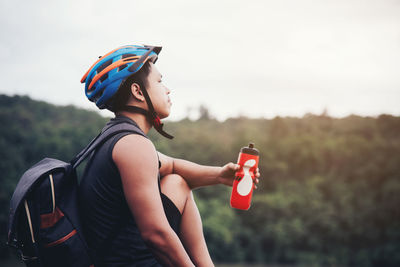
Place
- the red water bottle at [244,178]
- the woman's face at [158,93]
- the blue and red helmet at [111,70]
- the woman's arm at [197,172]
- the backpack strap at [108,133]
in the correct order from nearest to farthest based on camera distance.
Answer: the backpack strap at [108,133]
the blue and red helmet at [111,70]
the woman's face at [158,93]
the red water bottle at [244,178]
the woman's arm at [197,172]

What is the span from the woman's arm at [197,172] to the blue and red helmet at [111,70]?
743mm

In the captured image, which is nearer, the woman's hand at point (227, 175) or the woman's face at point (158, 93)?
the woman's face at point (158, 93)

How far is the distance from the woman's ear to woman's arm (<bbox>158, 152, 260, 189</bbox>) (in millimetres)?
669

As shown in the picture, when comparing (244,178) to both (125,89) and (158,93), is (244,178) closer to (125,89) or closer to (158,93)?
(158,93)

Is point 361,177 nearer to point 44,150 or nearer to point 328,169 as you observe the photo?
Answer: point 328,169

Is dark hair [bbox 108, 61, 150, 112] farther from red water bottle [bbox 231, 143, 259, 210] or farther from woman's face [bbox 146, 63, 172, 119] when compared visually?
red water bottle [bbox 231, 143, 259, 210]

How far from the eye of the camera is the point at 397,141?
217 ft

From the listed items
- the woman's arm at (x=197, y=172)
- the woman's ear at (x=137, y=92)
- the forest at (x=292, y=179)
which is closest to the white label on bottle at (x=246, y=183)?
the woman's arm at (x=197, y=172)

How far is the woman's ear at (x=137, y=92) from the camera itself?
90.5 inches

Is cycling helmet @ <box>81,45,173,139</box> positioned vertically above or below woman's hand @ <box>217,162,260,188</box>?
above

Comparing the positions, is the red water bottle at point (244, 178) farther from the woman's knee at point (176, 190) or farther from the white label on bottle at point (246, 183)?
the woman's knee at point (176, 190)

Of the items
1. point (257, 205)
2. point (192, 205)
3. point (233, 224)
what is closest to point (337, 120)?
point (257, 205)

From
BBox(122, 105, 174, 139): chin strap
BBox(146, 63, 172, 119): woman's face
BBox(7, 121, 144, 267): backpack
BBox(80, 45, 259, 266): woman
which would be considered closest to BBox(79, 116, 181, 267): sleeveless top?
BBox(80, 45, 259, 266): woman

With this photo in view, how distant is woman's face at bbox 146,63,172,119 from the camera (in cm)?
236
